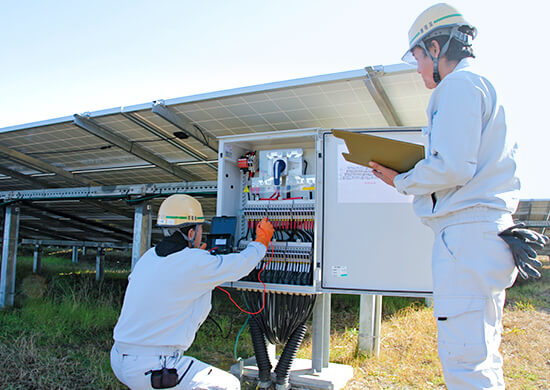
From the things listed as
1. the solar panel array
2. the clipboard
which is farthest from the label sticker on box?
the solar panel array

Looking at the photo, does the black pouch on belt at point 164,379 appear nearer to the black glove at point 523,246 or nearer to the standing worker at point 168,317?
the standing worker at point 168,317

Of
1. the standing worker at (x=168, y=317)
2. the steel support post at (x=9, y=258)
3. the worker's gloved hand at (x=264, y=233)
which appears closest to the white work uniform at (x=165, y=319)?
the standing worker at (x=168, y=317)

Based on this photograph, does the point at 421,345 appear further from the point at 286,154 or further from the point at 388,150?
the point at 388,150

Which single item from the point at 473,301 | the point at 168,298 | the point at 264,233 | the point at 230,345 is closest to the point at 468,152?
the point at 473,301

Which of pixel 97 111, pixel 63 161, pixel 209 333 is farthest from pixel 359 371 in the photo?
pixel 63 161

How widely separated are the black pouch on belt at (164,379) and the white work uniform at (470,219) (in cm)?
134

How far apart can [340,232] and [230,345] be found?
7.79 feet

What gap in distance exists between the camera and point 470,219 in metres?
1.56

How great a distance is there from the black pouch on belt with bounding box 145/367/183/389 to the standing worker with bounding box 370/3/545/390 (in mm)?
1333

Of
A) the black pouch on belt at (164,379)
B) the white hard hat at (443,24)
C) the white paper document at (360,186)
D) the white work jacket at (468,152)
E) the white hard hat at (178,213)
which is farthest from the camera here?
the white paper document at (360,186)

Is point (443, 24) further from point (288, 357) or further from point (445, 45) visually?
point (288, 357)

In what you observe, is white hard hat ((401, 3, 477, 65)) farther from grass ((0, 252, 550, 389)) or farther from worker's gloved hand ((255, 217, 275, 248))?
grass ((0, 252, 550, 389))

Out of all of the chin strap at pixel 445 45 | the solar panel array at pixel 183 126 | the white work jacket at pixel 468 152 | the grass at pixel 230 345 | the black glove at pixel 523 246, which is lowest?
the grass at pixel 230 345

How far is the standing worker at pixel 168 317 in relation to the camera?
226 cm
